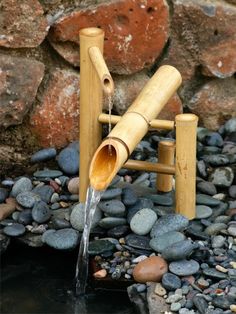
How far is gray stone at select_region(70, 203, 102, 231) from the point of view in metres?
2.54

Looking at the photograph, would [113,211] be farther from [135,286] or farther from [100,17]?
[100,17]

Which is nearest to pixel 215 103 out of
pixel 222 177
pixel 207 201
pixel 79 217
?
pixel 222 177

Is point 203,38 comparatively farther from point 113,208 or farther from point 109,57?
point 113,208

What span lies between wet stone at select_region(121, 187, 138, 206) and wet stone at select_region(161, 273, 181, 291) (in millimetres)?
305

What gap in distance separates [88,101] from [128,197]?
0.29 meters

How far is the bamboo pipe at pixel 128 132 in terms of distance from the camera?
2.30 m

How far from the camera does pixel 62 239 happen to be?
250 cm

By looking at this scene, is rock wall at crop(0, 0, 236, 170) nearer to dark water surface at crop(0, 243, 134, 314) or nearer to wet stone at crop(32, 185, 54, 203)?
wet stone at crop(32, 185, 54, 203)

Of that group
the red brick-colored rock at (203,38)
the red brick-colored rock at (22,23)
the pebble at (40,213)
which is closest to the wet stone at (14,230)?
the pebble at (40,213)

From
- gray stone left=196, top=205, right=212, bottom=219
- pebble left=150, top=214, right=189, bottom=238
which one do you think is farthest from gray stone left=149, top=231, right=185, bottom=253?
gray stone left=196, top=205, right=212, bottom=219

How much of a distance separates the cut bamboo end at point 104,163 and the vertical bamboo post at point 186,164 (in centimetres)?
20

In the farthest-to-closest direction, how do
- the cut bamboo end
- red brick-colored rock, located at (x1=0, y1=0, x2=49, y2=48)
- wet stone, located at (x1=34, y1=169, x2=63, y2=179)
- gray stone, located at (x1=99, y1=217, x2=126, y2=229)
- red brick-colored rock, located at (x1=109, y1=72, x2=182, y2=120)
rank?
red brick-colored rock, located at (x1=109, y1=72, x2=182, y2=120), wet stone, located at (x1=34, y1=169, x2=63, y2=179), red brick-colored rock, located at (x1=0, y1=0, x2=49, y2=48), gray stone, located at (x1=99, y1=217, x2=126, y2=229), the cut bamboo end

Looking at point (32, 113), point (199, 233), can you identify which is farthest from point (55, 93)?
point (199, 233)

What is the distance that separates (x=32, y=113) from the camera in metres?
2.79
